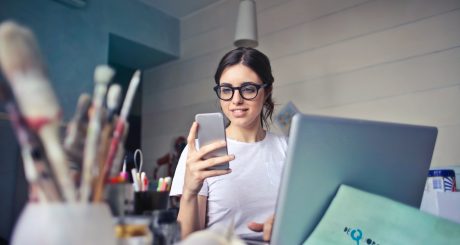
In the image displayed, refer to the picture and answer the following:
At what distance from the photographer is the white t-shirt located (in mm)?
1158

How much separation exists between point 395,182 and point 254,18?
1747 millimetres

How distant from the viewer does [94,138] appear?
15.4 inches

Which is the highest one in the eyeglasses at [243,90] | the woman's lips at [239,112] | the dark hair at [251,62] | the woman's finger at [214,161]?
the dark hair at [251,62]

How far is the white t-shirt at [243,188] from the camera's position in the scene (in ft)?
3.80

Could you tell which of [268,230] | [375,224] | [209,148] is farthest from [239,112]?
[375,224]

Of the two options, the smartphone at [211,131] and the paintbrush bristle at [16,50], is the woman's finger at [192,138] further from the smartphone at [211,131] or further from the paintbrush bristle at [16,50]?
the paintbrush bristle at [16,50]

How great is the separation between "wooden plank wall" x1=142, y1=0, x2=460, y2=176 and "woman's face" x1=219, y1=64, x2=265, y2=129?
107 cm

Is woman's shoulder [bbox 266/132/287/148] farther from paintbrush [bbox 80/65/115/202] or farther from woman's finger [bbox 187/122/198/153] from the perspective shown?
paintbrush [bbox 80/65/115/202]

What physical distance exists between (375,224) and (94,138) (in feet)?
1.56

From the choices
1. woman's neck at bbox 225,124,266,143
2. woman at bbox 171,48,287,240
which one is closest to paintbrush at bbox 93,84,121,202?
woman at bbox 171,48,287,240

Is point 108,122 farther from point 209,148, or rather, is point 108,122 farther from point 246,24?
point 246,24

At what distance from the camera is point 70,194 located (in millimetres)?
368

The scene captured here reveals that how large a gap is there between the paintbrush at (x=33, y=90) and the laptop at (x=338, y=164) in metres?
0.33

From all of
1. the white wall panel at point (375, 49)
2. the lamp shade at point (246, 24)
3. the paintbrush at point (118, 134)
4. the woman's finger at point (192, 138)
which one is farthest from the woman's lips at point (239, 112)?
the white wall panel at point (375, 49)
